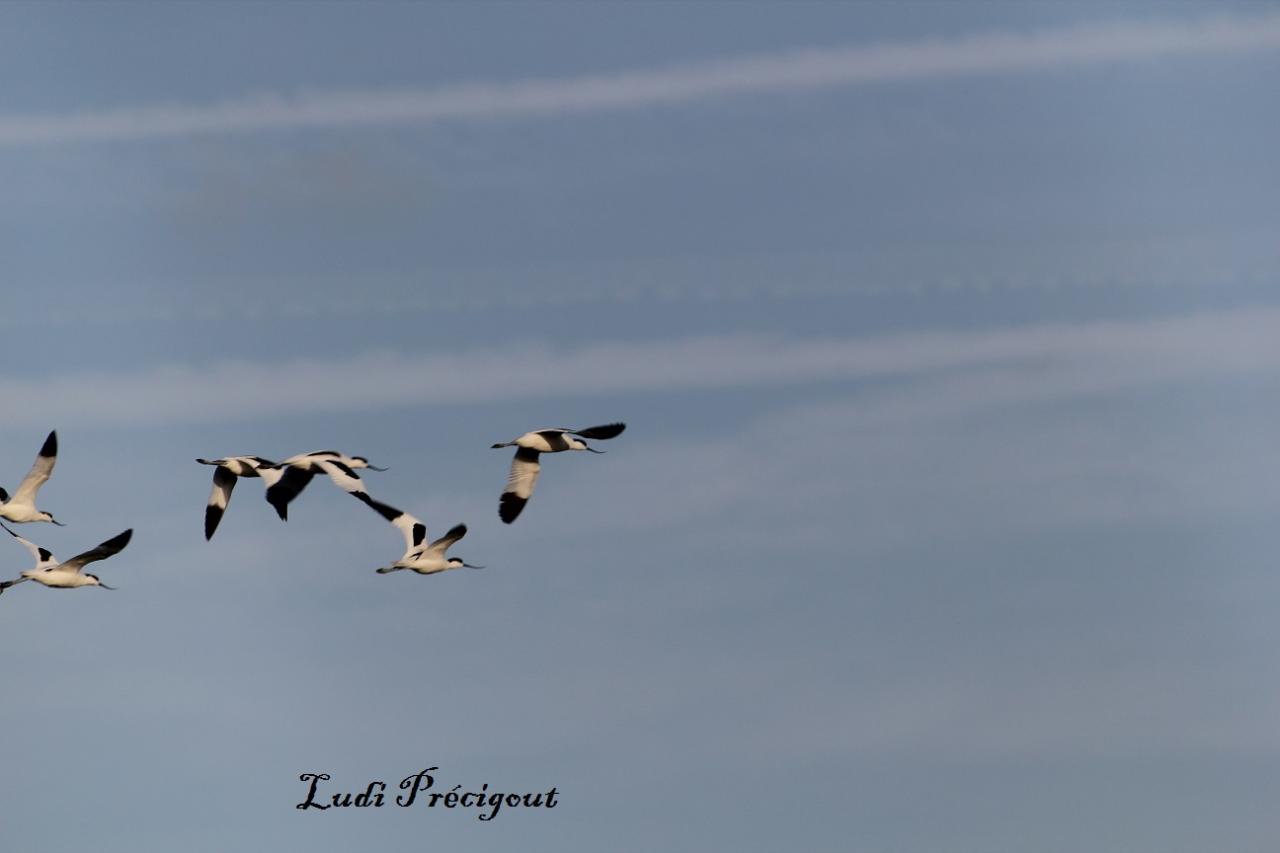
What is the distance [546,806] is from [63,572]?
19375mm

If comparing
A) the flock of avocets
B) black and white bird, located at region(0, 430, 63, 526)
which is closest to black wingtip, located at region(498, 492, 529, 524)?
the flock of avocets

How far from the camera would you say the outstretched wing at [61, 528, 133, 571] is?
7719 centimetres

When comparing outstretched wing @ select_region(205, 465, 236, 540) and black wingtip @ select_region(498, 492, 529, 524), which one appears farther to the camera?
outstretched wing @ select_region(205, 465, 236, 540)

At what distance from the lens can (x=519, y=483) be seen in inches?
3135

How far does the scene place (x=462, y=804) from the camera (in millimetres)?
92250

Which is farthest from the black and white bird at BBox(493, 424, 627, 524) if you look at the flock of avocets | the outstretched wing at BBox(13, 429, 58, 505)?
the outstretched wing at BBox(13, 429, 58, 505)

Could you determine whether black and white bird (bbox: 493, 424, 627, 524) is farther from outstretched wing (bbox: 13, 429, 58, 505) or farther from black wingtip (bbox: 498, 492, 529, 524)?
outstretched wing (bbox: 13, 429, 58, 505)

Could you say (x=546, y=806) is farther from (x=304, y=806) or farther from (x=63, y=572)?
(x=63, y=572)

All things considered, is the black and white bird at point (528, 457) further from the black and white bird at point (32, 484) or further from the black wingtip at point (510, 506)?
the black and white bird at point (32, 484)

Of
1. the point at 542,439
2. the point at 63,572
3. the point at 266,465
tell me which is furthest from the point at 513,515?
the point at 63,572

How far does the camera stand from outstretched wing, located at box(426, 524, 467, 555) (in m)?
82.8

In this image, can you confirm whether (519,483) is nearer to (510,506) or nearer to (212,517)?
(510,506)

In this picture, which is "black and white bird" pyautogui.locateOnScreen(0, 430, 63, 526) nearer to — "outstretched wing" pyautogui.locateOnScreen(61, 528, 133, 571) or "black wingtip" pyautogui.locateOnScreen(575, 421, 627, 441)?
"outstretched wing" pyautogui.locateOnScreen(61, 528, 133, 571)

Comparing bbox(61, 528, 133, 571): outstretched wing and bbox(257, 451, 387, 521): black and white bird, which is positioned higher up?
bbox(257, 451, 387, 521): black and white bird
